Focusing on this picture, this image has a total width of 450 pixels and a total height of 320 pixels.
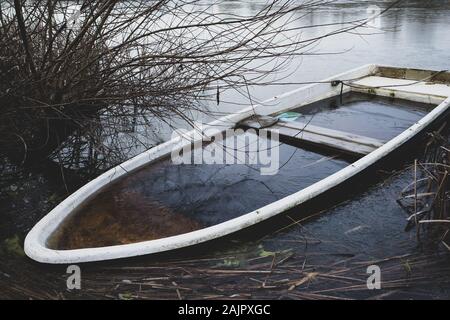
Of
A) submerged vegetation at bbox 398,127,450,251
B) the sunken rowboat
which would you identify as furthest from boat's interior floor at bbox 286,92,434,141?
submerged vegetation at bbox 398,127,450,251

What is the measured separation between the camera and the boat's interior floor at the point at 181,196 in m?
3.29

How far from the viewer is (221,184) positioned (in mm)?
4129

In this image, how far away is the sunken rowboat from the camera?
3.12 meters

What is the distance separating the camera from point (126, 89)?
3.61 m

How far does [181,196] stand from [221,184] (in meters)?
0.43

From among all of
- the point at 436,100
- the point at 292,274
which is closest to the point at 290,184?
the point at 292,274

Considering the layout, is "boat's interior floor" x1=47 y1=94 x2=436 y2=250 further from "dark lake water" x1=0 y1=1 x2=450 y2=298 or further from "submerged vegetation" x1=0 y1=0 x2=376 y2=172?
"submerged vegetation" x1=0 y1=0 x2=376 y2=172

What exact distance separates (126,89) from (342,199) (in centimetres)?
203

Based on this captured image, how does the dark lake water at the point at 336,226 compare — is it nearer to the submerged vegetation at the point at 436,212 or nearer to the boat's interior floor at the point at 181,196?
the submerged vegetation at the point at 436,212

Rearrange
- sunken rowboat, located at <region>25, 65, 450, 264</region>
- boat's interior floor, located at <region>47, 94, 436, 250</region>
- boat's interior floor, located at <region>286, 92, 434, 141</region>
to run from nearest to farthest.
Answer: sunken rowboat, located at <region>25, 65, 450, 264</region>
boat's interior floor, located at <region>47, 94, 436, 250</region>
boat's interior floor, located at <region>286, 92, 434, 141</region>

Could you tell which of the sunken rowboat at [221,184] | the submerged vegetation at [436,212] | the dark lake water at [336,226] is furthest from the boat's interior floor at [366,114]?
the submerged vegetation at [436,212]

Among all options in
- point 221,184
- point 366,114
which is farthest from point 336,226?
point 366,114

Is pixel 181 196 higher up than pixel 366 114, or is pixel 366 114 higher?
pixel 366 114

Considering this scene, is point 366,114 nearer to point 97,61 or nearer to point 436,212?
point 436,212
